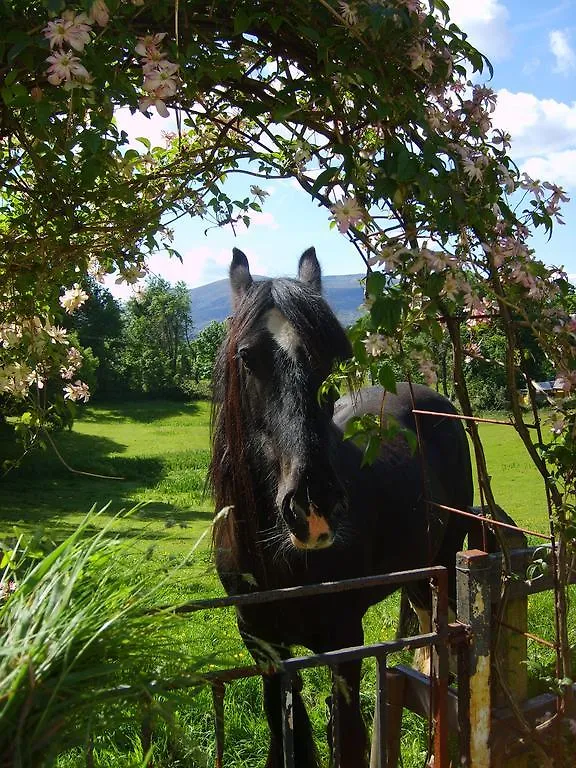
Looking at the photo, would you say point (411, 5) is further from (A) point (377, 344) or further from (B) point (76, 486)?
(B) point (76, 486)

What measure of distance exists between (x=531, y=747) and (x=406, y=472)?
1555 millimetres

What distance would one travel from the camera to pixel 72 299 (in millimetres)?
3207

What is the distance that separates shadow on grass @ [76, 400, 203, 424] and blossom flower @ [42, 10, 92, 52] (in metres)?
33.2

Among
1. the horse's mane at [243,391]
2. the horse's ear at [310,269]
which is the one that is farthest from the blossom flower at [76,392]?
the horse's ear at [310,269]

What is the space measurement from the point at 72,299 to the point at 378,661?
213 centimetres

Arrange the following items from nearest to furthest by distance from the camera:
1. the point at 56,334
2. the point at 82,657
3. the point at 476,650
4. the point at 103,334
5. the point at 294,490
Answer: the point at 82,657, the point at 294,490, the point at 476,650, the point at 56,334, the point at 103,334

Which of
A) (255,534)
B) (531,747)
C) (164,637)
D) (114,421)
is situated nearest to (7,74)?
(164,637)

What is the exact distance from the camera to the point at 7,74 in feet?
5.22

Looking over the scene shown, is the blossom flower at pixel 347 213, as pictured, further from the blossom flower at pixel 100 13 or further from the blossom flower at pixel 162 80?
the blossom flower at pixel 100 13

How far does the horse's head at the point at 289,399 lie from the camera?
84.7 inches

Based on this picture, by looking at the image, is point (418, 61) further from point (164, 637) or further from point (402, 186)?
point (164, 637)

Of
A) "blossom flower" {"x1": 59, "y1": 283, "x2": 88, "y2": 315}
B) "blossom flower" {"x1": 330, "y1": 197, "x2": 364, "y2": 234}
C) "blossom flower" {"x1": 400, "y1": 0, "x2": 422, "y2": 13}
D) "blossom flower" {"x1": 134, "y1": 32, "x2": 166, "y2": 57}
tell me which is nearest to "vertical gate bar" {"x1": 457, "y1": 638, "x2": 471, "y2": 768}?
"blossom flower" {"x1": 330, "y1": 197, "x2": 364, "y2": 234}

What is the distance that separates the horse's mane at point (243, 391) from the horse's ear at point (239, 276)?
25 centimetres

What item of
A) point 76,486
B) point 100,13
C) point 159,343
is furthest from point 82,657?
point 159,343
